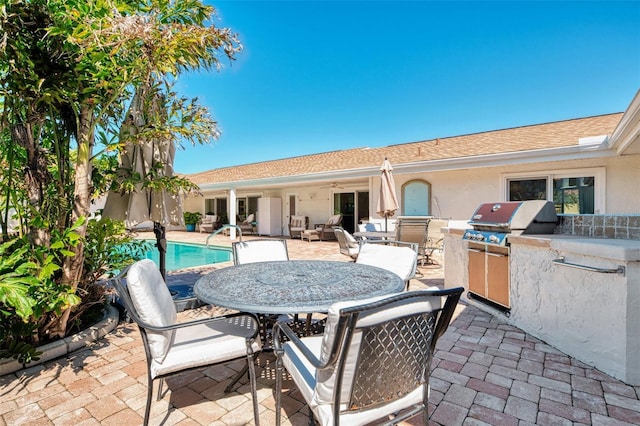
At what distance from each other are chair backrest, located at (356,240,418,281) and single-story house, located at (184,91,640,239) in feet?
12.6

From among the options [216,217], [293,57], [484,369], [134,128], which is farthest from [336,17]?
[216,217]

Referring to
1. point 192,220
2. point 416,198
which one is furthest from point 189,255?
point 192,220

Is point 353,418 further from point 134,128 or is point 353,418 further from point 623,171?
point 623,171

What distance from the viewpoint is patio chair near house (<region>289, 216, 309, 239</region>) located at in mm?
14308

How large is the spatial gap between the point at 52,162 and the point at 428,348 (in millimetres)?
3959

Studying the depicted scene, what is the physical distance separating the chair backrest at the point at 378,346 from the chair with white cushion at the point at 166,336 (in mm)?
804

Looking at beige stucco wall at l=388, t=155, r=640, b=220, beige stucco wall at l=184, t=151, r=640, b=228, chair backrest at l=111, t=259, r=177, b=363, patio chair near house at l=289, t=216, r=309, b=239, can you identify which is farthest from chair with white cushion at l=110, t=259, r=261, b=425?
patio chair near house at l=289, t=216, r=309, b=239

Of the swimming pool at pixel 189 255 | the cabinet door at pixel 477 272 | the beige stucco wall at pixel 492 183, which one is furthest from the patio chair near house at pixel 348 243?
the beige stucco wall at pixel 492 183

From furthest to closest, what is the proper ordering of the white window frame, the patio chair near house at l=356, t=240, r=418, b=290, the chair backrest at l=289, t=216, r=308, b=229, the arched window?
1. the chair backrest at l=289, t=216, r=308, b=229
2. the arched window
3. the white window frame
4. the patio chair near house at l=356, t=240, r=418, b=290

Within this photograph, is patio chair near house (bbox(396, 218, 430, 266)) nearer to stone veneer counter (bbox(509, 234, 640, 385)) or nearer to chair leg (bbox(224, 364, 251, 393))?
stone veneer counter (bbox(509, 234, 640, 385))

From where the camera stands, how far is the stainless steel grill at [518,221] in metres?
3.74

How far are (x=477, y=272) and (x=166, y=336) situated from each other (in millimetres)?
4018

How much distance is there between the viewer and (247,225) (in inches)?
623

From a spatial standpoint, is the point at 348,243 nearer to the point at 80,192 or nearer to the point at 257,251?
the point at 257,251
